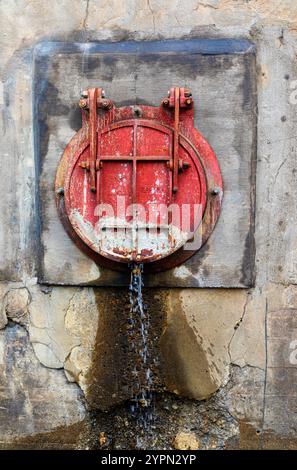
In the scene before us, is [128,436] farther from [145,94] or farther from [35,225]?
[145,94]

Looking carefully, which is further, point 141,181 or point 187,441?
point 187,441

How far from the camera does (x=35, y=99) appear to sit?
2373 mm

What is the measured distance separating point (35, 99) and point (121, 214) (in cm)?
66

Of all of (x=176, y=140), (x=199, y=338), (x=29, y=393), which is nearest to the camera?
(x=176, y=140)

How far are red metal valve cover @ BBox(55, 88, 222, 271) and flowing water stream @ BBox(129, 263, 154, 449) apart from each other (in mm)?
279

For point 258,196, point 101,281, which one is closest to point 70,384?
point 101,281

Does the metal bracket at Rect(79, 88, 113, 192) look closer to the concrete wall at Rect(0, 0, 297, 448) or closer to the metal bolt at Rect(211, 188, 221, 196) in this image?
the concrete wall at Rect(0, 0, 297, 448)

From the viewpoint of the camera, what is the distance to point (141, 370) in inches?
96.1

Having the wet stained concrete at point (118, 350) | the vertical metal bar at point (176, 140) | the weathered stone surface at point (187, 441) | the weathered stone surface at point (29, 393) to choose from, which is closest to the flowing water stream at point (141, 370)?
the wet stained concrete at point (118, 350)

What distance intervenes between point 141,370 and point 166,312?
0.96 feet

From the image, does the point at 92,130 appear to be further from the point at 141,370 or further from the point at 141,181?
the point at 141,370

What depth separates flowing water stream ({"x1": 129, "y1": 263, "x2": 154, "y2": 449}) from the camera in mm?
2402

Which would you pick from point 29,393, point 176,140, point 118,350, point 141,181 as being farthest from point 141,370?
point 176,140

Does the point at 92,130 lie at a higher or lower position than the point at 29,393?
higher
